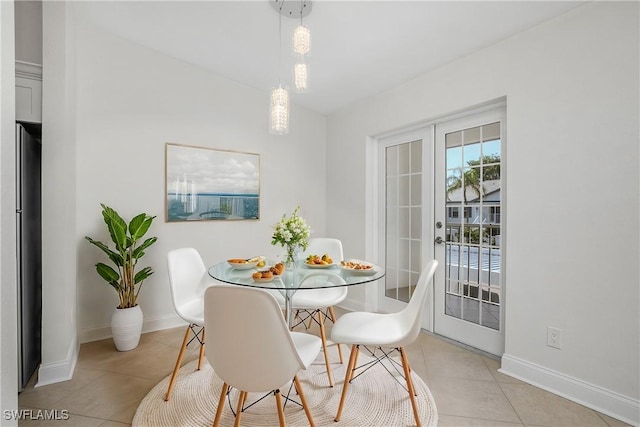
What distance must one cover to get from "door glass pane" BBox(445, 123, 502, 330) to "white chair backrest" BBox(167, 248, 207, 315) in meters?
2.29

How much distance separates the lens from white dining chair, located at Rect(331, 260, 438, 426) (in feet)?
5.84

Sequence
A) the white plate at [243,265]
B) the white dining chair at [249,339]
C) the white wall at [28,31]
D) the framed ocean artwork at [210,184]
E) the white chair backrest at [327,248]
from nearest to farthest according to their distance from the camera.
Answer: the white dining chair at [249,339]
the white plate at [243,265]
the white wall at [28,31]
the white chair backrest at [327,248]
the framed ocean artwork at [210,184]

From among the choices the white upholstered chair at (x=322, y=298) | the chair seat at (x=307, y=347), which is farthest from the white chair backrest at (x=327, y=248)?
the chair seat at (x=307, y=347)

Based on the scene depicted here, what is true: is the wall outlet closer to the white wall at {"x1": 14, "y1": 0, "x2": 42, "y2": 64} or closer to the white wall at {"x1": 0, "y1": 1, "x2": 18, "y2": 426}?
the white wall at {"x1": 0, "y1": 1, "x2": 18, "y2": 426}

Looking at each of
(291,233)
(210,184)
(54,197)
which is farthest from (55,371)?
(210,184)

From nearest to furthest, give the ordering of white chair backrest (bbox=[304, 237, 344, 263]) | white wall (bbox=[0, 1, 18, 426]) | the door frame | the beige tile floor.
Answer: white wall (bbox=[0, 1, 18, 426])
the beige tile floor
white chair backrest (bbox=[304, 237, 344, 263])
the door frame

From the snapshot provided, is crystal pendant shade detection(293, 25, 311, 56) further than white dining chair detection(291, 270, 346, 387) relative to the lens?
Yes

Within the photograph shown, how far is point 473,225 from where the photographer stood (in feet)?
9.46

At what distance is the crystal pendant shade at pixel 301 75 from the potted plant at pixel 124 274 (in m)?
1.85

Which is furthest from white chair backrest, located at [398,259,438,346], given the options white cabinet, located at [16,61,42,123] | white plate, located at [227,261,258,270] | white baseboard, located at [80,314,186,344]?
white cabinet, located at [16,61,42,123]

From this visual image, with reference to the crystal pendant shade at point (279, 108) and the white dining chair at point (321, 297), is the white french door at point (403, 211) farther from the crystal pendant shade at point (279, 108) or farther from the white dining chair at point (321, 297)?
the crystal pendant shade at point (279, 108)

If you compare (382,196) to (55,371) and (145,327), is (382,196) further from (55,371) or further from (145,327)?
(55,371)

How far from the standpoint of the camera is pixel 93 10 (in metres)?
2.70

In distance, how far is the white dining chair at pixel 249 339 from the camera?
4.29 ft
